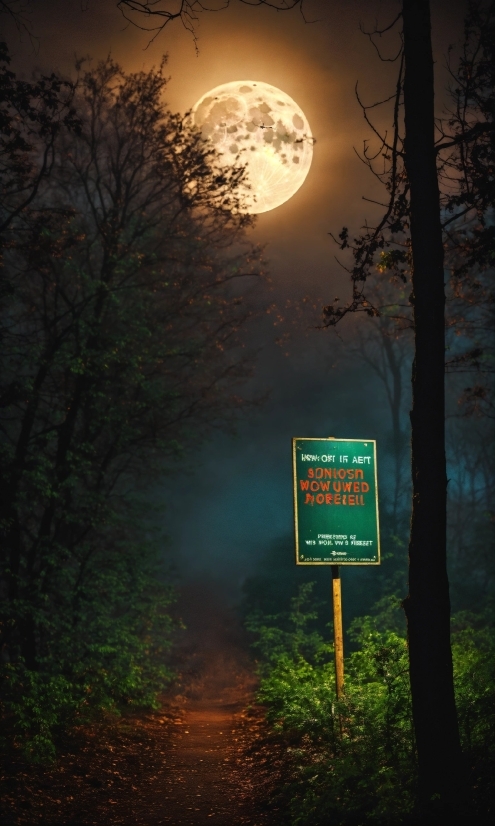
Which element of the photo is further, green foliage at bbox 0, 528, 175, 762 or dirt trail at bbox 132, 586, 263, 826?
green foliage at bbox 0, 528, 175, 762

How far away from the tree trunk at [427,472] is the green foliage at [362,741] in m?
0.50

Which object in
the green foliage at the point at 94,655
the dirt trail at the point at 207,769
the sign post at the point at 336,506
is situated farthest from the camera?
the green foliage at the point at 94,655

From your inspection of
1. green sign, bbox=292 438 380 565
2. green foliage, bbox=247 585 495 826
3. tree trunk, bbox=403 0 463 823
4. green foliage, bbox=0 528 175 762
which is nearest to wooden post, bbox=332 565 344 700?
green foliage, bbox=247 585 495 826

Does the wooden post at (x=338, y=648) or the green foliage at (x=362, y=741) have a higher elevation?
the wooden post at (x=338, y=648)

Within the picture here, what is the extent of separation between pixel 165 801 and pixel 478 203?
8905mm

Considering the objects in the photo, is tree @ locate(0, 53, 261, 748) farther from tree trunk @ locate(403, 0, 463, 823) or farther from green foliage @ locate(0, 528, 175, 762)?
tree trunk @ locate(403, 0, 463, 823)

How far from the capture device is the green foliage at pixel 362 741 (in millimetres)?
7039

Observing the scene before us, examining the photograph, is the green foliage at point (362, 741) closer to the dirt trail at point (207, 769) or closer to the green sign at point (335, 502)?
the dirt trail at point (207, 769)

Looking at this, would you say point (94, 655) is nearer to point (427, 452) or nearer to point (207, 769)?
point (207, 769)

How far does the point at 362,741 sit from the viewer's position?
29.6 ft

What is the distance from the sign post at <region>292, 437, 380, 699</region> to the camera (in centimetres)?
1164

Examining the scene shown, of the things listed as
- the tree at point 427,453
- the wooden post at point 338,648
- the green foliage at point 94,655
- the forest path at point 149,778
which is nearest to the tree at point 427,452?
the tree at point 427,453

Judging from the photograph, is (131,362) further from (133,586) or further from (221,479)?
(221,479)

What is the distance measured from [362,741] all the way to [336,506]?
391 cm
